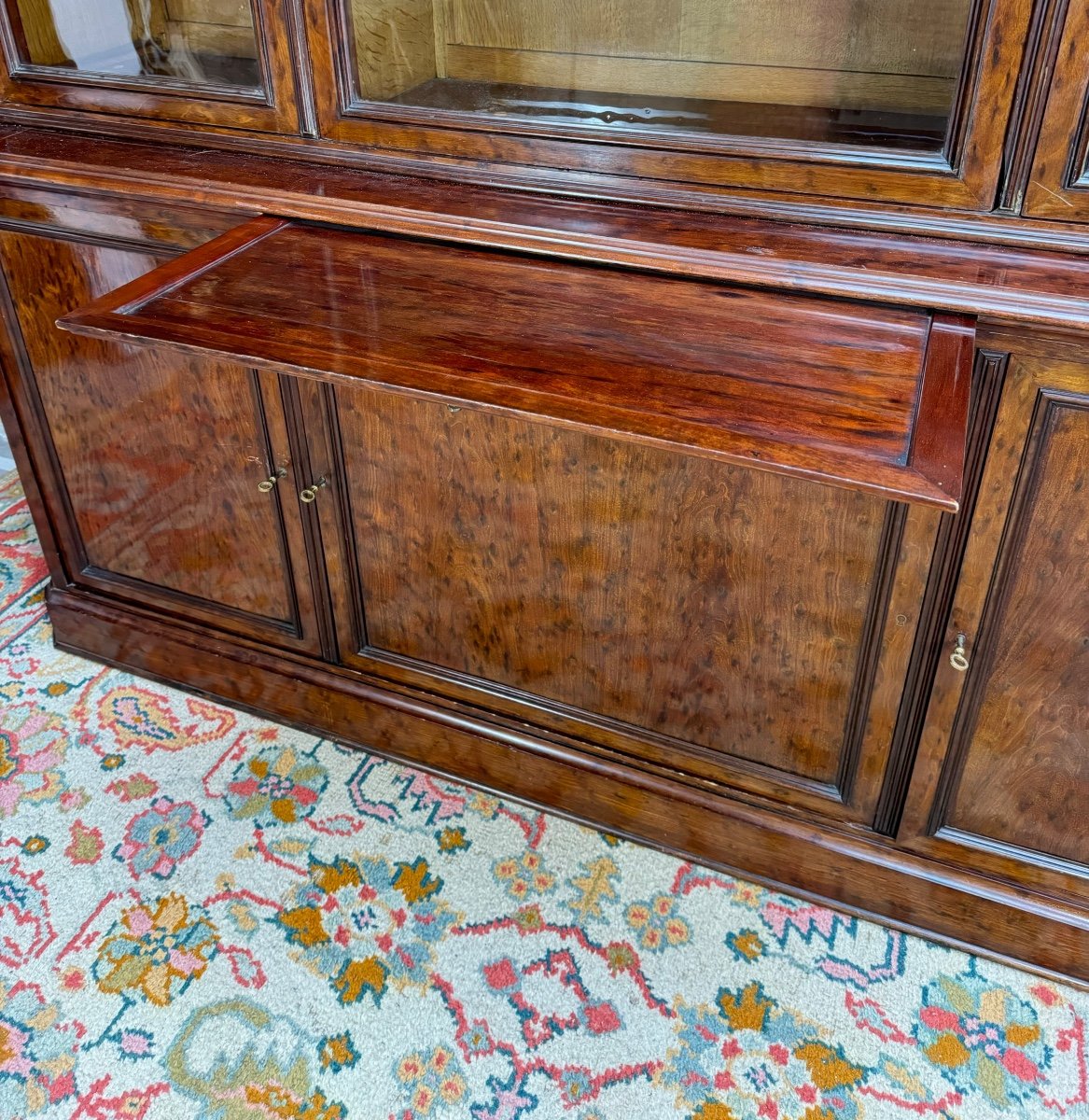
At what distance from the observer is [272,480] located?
1.15 metres

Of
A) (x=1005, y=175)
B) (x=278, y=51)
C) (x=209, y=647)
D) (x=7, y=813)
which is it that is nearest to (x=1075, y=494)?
(x=1005, y=175)

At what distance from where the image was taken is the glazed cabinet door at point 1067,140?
A: 0.73 m

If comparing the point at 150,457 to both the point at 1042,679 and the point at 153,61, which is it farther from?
the point at 1042,679

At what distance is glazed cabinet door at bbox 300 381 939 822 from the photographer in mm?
951

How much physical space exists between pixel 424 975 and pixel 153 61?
920mm

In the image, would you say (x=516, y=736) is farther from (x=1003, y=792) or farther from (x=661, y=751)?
(x=1003, y=792)

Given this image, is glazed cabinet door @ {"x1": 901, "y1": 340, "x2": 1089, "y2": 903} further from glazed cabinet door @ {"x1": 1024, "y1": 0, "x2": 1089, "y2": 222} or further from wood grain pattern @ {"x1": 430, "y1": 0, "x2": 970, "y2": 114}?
wood grain pattern @ {"x1": 430, "y1": 0, "x2": 970, "y2": 114}

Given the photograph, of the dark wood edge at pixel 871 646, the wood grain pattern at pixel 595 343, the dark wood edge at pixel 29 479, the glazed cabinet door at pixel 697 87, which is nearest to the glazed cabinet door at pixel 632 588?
the dark wood edge at pixel 871 646

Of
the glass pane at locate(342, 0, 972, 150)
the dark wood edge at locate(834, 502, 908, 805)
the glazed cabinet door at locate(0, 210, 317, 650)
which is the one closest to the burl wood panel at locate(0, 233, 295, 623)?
the glazed cabinet door at locate(0, 210, 317, 650)

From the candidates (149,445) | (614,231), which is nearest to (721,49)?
(614,231)

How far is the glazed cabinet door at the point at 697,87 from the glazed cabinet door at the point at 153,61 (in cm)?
6

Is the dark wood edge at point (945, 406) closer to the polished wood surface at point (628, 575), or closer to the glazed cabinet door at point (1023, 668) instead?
the glazed cabinet door at point (1023, 668)

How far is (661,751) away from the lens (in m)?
1.14

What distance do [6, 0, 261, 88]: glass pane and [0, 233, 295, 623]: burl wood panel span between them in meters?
0.18
